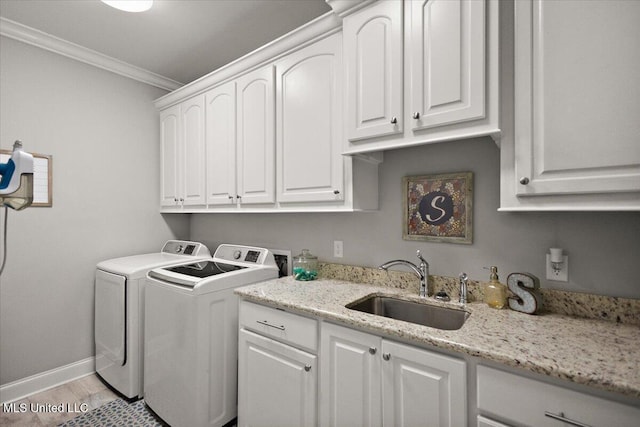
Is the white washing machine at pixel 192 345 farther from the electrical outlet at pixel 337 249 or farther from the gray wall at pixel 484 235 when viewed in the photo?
the gray wall at pixel 484 235

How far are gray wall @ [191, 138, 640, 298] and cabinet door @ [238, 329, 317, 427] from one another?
0.74 m

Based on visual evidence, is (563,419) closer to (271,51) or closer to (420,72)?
(420,72)

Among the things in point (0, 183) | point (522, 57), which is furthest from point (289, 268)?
point (522, 57)

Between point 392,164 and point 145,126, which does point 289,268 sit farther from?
point 145,126

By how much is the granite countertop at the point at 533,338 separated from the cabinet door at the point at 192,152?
1.37 metres

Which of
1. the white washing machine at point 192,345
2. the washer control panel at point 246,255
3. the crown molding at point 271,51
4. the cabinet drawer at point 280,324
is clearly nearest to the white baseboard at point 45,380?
the white washing machine at point 192,345

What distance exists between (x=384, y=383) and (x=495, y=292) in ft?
2.15

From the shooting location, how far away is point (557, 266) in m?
1.35

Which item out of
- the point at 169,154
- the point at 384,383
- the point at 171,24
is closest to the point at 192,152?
the point at 169,154

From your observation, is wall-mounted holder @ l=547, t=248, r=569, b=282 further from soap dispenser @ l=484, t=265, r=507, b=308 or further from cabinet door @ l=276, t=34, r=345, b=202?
cabinet door @ l=276, t=34, r=345, b=202

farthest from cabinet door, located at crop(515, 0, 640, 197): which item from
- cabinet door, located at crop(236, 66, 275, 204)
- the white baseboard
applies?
the white baseboard

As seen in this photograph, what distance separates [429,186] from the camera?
169cm

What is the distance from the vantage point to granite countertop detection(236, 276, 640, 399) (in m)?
0.85

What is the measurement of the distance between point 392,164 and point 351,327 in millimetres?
991
